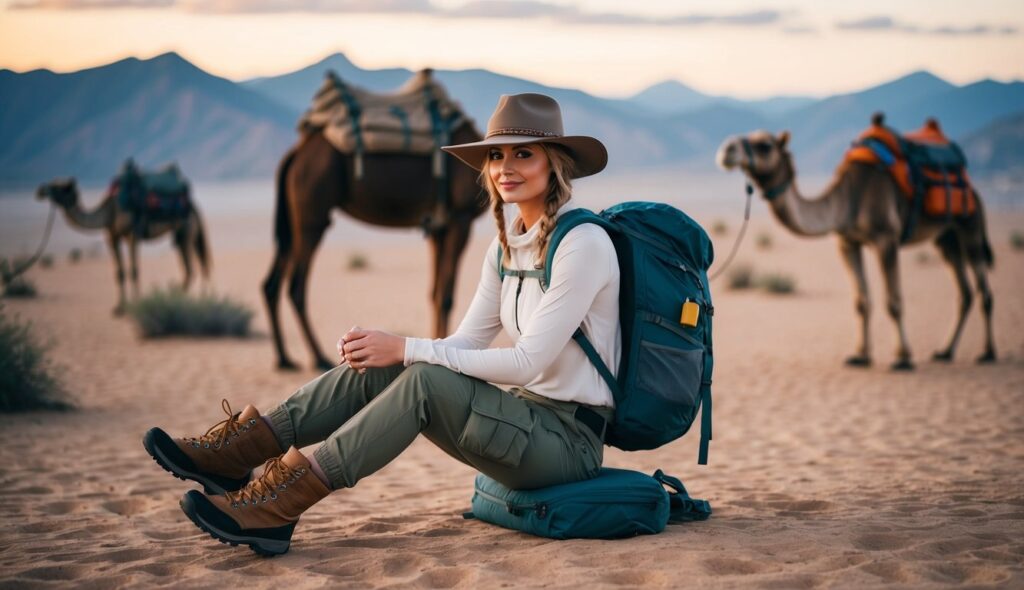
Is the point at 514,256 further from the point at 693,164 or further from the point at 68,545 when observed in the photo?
the point at 693,164

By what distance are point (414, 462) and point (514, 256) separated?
3001 mm

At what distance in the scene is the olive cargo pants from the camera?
371cm

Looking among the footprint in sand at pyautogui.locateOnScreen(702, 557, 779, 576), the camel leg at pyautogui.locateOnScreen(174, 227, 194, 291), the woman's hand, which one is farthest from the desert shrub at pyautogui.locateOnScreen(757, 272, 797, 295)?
the woman's hand

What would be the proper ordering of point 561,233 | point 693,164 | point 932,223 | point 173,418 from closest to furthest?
point 561,233 → point 173,418 → point 932,223 → point 693,164

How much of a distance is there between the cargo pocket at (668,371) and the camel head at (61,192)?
14496mm

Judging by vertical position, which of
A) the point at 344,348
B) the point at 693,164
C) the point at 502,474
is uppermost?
the point at 693,164

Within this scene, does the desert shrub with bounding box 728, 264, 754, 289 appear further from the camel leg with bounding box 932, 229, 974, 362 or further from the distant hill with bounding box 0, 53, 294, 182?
the distant hill with bounding box 0, 53, 294, 182

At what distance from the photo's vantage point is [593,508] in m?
4.03

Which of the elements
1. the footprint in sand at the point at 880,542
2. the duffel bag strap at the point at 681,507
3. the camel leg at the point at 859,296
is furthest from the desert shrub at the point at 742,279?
the footprint in sand at the point at 880,542

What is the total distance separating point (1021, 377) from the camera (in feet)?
32.3

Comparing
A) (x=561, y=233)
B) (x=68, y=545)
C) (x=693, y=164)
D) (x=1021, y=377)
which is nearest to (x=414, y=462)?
(x=68, y=545)

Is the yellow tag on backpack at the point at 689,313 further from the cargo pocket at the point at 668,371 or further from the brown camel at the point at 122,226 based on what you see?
the brown camel at the point at 122,226

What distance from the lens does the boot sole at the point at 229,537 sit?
3.60m

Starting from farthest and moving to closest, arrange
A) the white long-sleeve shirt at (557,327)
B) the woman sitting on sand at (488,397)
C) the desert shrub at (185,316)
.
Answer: the desert shrub at (185,316) → the white long-sleeve shirt at (557,327) → the woman sitting on sand at (488,397)
